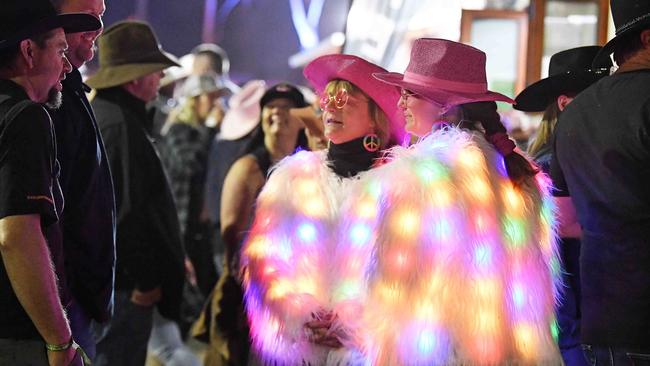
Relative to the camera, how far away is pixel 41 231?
97.3 inches

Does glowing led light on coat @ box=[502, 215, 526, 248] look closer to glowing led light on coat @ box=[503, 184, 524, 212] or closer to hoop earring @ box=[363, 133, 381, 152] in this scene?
glowing led light on coat @ box=[503, 184, 524, 212]

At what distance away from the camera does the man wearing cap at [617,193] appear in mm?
2965

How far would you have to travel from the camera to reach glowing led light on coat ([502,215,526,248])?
2965mm

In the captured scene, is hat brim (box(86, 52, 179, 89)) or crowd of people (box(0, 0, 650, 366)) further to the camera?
hat brim (box(86, 52, 179, 89))

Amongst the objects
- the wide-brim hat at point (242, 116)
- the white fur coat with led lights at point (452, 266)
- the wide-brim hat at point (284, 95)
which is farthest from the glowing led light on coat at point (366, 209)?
the wide-brim hat at point (242, 116)

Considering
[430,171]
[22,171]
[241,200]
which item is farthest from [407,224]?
[241,200]

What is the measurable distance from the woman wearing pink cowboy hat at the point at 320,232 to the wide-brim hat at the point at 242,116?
2.83 meters

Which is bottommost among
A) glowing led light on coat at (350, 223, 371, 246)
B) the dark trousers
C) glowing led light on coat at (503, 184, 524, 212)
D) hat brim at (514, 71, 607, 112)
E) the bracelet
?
the dark trousers

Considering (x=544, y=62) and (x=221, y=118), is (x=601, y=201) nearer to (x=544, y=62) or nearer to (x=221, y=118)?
(x=544, y=62)

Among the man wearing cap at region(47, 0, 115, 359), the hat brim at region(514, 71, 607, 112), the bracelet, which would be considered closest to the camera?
the bracelet

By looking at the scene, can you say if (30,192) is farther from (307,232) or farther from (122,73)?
(122,73)

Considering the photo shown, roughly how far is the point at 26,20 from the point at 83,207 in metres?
0.73

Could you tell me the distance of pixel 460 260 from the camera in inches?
114

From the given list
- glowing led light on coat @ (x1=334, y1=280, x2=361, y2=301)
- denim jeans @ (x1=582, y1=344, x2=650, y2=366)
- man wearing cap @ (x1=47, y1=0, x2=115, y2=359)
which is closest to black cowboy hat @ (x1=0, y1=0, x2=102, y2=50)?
man wearing cap @ (x1=47, y1=0, x2=115, y2=359)
